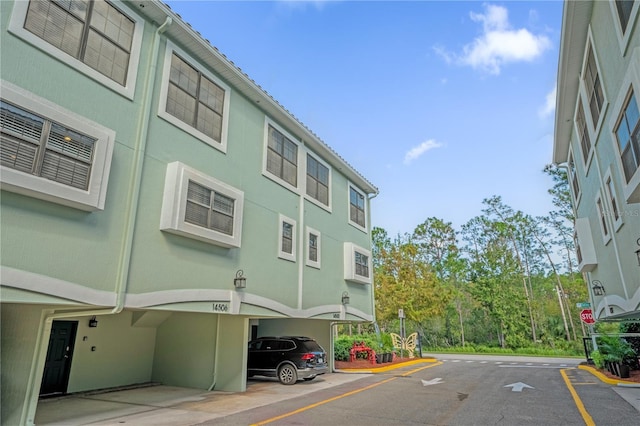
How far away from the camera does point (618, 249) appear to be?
10.7m

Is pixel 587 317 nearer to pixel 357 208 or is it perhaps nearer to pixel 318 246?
pixel 357 208

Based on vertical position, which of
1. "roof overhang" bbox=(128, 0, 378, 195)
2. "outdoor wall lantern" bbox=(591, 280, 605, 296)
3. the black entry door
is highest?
"roof overhang" bbox=(128, 0, 378, 195)

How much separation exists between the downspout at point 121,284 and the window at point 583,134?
1330 cm

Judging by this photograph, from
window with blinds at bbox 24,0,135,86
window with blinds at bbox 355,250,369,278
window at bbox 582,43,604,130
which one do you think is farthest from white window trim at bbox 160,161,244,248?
window at bbox 582,43,604,130

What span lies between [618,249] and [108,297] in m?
12.8

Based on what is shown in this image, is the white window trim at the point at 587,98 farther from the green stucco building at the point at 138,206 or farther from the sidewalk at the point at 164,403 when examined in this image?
the green stucco building at the point at 138,206

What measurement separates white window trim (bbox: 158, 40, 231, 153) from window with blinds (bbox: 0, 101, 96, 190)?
7.03 feet

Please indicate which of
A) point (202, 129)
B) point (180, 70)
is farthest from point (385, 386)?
point (180, 70)

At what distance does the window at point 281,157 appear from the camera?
39.0ft

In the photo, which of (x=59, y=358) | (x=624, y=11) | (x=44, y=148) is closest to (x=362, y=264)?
(x=59, y=358)

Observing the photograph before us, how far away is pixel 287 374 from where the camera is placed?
41.1 feet

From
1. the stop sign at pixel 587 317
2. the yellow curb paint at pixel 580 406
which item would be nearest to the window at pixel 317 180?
the yellow curb paint at pixel 580 406

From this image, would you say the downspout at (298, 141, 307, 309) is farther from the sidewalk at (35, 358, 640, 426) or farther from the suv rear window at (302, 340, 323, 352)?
the sidewalk at (35, 358, 640, 426)

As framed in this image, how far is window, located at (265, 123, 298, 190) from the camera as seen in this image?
1188 centimetres
